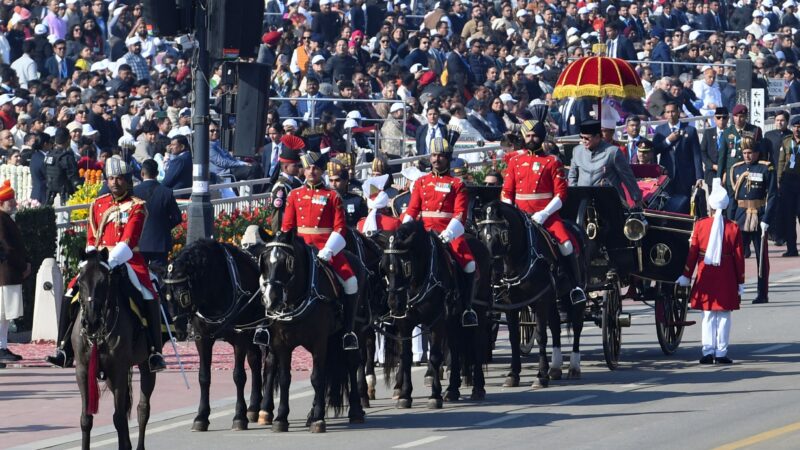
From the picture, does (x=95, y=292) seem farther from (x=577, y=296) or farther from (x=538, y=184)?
(x=577, y=296)

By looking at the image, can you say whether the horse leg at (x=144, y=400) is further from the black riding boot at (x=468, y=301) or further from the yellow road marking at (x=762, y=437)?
the yellow road marking at (x=762, y=437)

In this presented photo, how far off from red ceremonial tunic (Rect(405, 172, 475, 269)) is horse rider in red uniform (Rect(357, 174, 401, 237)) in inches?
30.5

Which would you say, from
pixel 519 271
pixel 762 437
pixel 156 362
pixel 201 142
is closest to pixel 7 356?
pixel 201 142

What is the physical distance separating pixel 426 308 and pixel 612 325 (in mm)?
3410

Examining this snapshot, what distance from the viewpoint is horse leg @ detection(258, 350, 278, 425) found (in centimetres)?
1602

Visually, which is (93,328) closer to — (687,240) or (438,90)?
(687,240)

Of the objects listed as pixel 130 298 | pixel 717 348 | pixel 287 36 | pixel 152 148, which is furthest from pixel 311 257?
pixel 287 36

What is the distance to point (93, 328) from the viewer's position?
13.9 meters

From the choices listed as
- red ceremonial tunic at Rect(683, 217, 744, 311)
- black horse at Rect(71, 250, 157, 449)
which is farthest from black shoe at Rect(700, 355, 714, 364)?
black horse at Rect(71, 250, 157, 449)

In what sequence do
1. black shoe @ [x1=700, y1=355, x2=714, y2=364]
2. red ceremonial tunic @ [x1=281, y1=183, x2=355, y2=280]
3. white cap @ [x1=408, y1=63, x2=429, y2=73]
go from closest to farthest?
1. red ceremonial tunic @ [x1=281, y1=183, x2=355, y2=280]
2. black shoe @ [x1=700, y1=355, x2=714, y2=364]
3. white cap @ [x1=408, y1=63, x2=429, y2=73]

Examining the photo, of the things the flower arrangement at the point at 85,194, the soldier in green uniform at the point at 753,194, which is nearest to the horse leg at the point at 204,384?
the flower arrangement at the point at 85,194

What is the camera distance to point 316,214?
16.5m

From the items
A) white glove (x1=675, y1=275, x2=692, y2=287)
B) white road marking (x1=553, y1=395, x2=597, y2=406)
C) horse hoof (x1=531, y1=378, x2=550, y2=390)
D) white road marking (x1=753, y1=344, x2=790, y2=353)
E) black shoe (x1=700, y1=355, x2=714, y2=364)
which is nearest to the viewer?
white road marking (x1=553, y1=395, x2=597, y2=406)

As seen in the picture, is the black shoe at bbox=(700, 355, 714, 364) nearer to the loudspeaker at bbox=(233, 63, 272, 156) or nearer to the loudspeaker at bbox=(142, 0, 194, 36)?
the loudspeaker at bbox=(233, 63, 272, 156)
